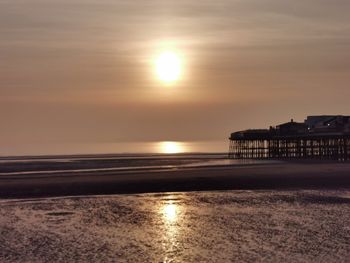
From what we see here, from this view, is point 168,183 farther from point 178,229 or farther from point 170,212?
point 178,229

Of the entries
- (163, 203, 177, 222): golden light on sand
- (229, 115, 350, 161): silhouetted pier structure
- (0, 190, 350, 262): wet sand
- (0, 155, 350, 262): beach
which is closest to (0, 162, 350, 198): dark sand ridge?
(0, 155, 350, 262): beach

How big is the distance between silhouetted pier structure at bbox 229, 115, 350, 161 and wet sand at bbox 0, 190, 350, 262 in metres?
41.0

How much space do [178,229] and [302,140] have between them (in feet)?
193

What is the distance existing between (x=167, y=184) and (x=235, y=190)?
5.02 m

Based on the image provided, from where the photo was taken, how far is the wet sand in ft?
51.8

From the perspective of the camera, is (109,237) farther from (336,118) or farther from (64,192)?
(336,118)

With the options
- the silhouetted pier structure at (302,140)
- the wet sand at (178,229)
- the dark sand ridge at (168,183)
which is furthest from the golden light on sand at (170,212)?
the silhouetted pier structure at (302,140)

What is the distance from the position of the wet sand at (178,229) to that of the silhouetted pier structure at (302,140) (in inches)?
1613

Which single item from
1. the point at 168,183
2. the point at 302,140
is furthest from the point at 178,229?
the point at 302,140

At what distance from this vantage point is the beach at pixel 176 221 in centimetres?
1595

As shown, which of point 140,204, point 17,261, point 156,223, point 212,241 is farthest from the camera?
point 140,204

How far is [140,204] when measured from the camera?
86.0 feet

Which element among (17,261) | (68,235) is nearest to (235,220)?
(68,235)

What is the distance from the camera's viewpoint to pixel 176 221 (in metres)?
21.4
